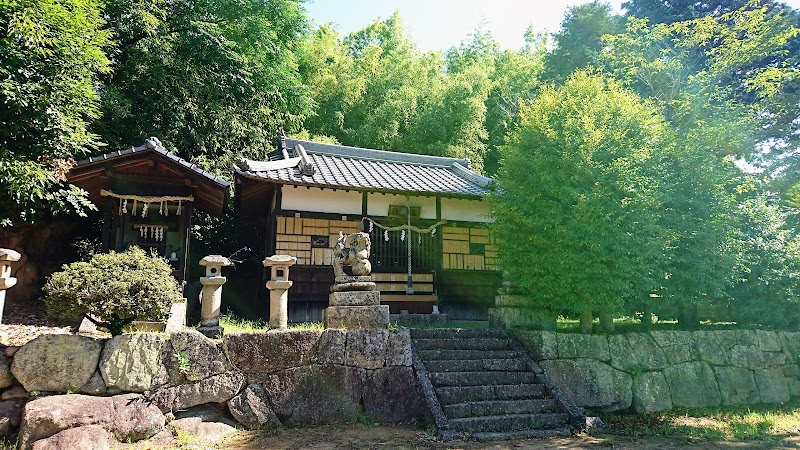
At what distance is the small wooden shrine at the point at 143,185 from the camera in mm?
9805

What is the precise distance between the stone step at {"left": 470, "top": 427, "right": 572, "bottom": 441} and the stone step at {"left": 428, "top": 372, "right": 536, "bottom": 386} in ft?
3.56

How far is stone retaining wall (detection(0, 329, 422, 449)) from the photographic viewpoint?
20.3 ft

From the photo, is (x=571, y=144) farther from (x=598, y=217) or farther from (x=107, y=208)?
(x=107, y=208)

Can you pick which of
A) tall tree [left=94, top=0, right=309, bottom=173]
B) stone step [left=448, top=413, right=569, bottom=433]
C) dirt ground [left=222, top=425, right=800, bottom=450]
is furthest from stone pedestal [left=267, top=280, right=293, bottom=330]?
tall tree [left=94, top=0, right=309, bottom=173]

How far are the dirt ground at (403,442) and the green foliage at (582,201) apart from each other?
2.42m

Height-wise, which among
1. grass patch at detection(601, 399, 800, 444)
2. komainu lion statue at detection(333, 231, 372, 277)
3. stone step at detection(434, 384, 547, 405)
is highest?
komainu lion statue at detection(333, 231, 372, 277)

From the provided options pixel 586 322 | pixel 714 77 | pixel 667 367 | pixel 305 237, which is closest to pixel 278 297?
pixel 305 237

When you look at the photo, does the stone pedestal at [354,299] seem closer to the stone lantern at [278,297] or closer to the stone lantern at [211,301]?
the stone lantern at [278,297]

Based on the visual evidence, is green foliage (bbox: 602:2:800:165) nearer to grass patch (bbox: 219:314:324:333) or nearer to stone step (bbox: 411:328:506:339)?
stone step (bbox: 411:328:506:339)

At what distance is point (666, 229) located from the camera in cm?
859

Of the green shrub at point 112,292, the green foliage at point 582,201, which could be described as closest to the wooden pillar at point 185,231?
the green shrub at point 112,292

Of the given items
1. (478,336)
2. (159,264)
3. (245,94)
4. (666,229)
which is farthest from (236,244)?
(666,229)

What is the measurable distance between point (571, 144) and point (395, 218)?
563cm

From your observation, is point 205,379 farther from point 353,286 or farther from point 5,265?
point 5,265
